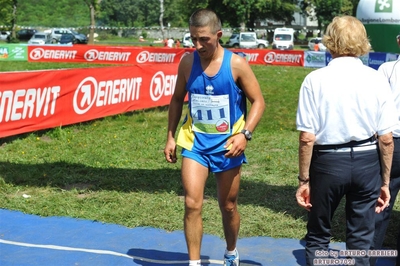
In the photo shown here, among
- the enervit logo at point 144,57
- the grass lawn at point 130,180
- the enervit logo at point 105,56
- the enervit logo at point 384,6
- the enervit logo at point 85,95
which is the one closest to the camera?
the grass lawn at point 130,180

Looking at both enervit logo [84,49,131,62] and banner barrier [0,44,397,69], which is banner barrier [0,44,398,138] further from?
enervit logo [84,49,131,62]

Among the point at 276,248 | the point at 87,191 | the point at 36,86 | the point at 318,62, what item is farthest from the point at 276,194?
the point at 318,62

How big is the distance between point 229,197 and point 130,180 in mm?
3507

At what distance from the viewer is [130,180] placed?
8.22 metres

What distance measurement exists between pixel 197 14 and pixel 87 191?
144 inches

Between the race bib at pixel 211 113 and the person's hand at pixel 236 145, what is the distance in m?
0.11

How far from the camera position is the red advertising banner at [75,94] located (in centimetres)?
1043

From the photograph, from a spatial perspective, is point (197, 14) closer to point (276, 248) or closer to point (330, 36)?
point (330, 36)

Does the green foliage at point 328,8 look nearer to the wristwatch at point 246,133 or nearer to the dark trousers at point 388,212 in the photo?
the dark trousers at point 388,212

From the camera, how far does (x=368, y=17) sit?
13.3 metres

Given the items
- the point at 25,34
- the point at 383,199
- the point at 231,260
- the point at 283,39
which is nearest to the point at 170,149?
the point at 231,260

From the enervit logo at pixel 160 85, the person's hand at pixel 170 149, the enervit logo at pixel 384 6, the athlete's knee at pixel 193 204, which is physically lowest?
the enervit logo at pixel 160 85

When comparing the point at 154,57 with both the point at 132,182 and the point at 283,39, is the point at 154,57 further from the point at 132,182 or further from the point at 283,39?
the point at 283,39

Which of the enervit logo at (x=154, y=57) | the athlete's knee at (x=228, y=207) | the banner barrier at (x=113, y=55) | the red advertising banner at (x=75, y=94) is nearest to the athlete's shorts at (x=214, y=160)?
the athlete's knee at (x=228, y=207)
